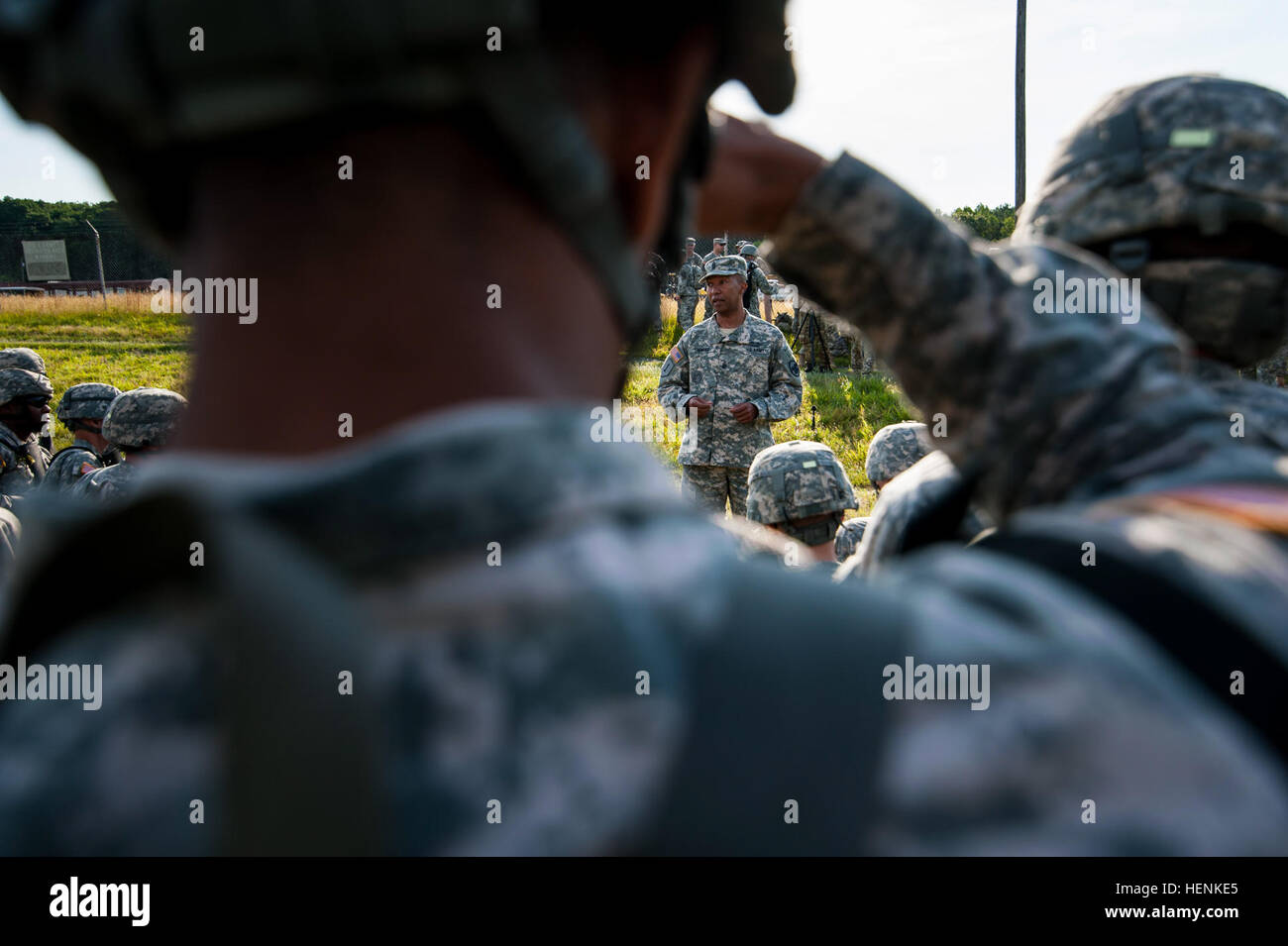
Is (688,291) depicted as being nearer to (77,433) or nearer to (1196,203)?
(77,433)

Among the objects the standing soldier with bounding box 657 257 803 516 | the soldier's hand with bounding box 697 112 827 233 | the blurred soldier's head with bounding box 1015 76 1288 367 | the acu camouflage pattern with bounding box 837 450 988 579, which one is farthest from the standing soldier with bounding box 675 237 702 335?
the soldier's hand with bounding box 697 112 827 233

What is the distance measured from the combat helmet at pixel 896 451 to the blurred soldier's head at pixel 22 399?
6.89 m

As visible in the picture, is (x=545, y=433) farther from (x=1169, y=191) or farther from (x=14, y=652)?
(x=1169, y=191)

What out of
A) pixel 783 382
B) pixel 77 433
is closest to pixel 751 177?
pixel 783 382

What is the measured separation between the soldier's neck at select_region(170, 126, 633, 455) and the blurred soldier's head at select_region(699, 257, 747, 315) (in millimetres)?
8043

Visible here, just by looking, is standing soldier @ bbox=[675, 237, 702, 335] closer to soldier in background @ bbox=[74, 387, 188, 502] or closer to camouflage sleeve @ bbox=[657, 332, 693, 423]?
camouflage sleeve @ bbox=[657, 332, 693, 423]

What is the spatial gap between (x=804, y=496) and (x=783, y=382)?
2989mm

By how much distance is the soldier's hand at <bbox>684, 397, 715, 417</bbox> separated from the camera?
845 cm

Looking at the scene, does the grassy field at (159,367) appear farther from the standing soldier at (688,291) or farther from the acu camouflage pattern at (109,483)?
A: the acu camouflage pattern at (109,483)

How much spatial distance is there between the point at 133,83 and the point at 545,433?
1.25 feet

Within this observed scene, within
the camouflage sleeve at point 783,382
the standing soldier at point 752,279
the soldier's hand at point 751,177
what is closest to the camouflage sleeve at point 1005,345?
the soldier's hand at point 751,177

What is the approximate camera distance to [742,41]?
89cm

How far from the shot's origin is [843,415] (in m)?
14.7

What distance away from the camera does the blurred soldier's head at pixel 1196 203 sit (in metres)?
2.14
